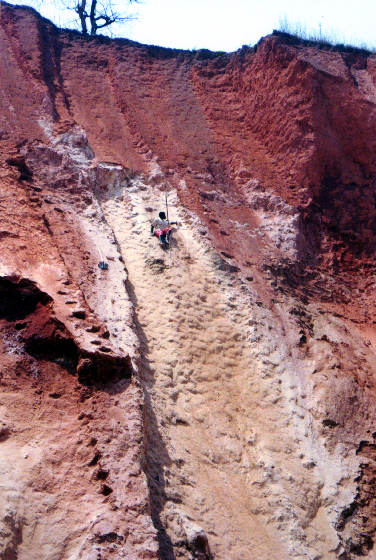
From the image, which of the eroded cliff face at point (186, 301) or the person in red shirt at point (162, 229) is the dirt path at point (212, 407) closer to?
the eroded cliff face at point (186, 301)

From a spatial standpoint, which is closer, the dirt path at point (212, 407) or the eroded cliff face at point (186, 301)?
the eroded cliff face at point (186, 301)

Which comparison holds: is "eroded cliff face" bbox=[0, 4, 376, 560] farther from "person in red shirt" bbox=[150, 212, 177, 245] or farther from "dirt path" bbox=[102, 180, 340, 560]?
"person in red shirt" bbox=[150, 212, 177, 245]

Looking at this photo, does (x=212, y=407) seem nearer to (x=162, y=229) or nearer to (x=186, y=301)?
(x=186, y=301)

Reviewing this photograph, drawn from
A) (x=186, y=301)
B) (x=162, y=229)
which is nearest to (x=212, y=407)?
(x=186, y=301)

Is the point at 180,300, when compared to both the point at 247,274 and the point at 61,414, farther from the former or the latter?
the point at 61,414

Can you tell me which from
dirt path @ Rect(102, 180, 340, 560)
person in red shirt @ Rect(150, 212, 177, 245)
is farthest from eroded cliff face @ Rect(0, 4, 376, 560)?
person in red shirt @ Rect(150, 212, 177, 245)

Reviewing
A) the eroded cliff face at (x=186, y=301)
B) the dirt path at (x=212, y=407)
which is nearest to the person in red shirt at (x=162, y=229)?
the dirt path at (x=212, y=407)

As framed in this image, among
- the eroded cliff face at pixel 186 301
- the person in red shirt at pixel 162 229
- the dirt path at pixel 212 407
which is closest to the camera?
the eroded cliff face at pixel 186 301
